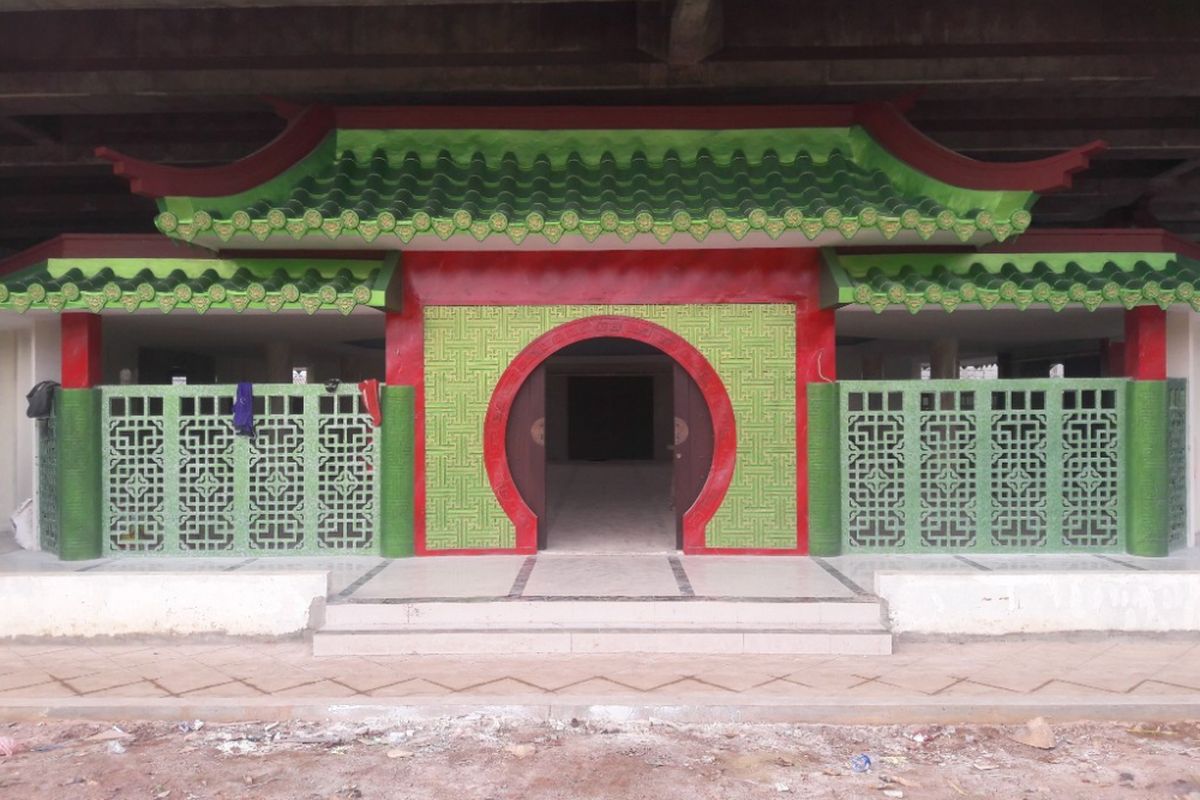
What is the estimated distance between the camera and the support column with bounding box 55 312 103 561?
6.76 metres

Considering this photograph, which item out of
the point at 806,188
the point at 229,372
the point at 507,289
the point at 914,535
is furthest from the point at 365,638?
the point at 229,372

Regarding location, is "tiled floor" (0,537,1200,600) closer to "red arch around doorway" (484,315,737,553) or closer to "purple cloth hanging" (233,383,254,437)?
"red arch around doorway" (484,315,737,553)

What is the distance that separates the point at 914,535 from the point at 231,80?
25.7 feet

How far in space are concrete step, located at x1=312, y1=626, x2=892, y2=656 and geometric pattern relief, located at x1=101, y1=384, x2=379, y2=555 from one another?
165cm

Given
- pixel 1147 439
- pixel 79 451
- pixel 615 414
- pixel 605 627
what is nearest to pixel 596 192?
pixel 605 627

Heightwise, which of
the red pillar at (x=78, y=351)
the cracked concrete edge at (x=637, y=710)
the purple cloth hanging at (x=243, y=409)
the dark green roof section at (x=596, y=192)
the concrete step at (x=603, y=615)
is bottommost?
the cracked concrete edge at (x=637, y=710)

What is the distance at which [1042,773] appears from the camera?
3.98 m

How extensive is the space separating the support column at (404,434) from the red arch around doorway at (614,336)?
66 cm

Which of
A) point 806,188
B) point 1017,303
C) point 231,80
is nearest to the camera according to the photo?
point 1017,303

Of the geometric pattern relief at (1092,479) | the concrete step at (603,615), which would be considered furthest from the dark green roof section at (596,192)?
the concrete step at (603,615)

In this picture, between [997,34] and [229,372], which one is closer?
[997,34]

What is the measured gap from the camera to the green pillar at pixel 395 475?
23.4 ft

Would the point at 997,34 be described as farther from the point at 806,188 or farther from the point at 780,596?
the point at 780,596

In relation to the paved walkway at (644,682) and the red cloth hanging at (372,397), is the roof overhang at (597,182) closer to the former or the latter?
the red cloth hanging at (372,397)
